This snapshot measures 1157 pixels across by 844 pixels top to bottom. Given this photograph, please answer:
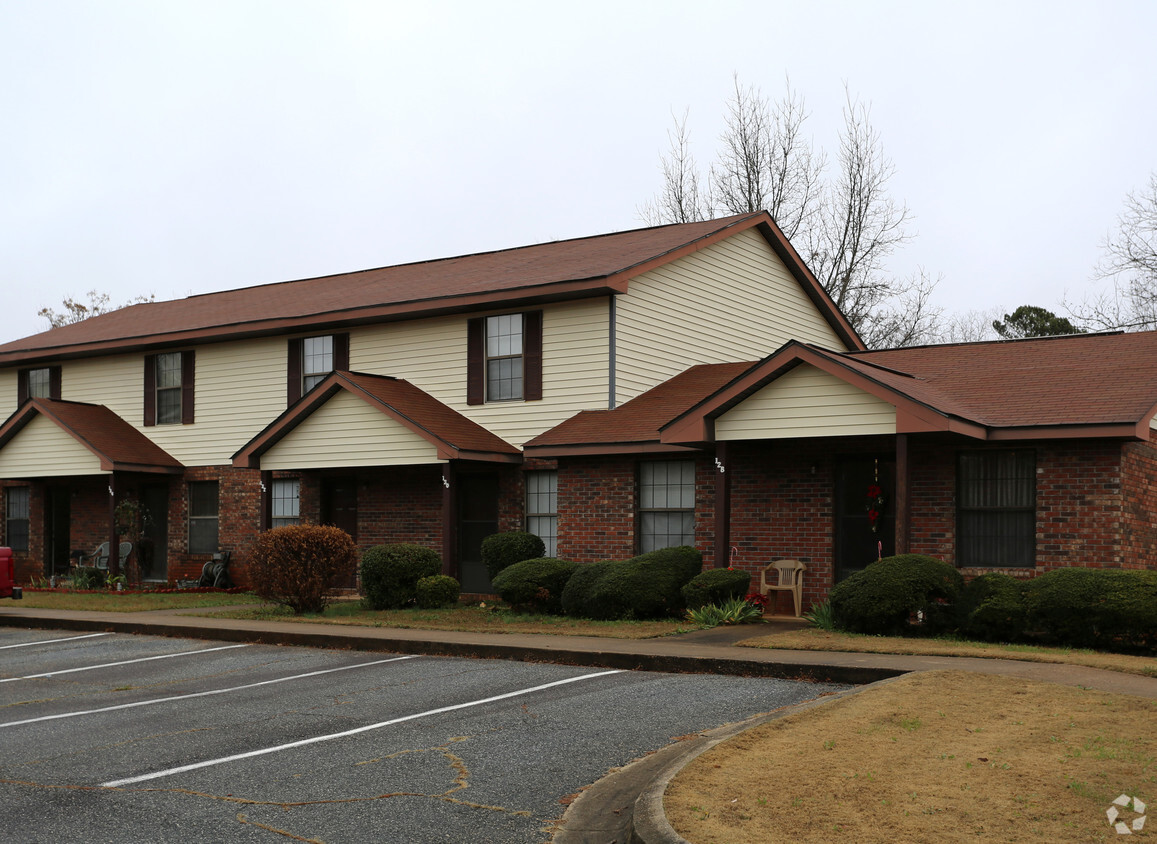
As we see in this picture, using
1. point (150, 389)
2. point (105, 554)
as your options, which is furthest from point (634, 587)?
point (105, 554)

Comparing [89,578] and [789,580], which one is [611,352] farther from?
[89,578]

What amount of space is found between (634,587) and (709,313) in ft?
27.4

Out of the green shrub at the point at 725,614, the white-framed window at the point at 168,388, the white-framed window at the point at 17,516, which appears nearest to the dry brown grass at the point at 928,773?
the green shrub at the point at 725,614

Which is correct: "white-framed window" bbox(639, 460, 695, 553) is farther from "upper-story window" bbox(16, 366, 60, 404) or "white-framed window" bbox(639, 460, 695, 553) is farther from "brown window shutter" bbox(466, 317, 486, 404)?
"upper-story window" bbox(16, 366, 60, 404)

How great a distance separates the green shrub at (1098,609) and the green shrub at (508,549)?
857 cm

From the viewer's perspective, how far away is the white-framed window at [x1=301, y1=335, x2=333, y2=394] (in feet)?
78.6

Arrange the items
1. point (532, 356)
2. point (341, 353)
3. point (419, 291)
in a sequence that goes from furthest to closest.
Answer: point (341, 353) < point (419, 291) < point (532, 356)

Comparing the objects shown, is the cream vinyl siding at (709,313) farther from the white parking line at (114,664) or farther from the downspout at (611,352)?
the white parking line at (114,664)

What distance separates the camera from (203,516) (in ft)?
84.6

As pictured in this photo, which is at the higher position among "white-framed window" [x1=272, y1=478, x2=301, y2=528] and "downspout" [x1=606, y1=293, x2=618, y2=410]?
"downspout" [x1=606, y1=293, x2=618, y2=410]

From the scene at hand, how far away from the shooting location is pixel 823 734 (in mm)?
7848

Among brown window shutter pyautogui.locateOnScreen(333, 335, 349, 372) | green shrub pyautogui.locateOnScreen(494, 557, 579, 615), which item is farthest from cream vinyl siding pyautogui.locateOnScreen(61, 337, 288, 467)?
green shrub pyautogui.locateOnScreen(494, 557, 579, 615)

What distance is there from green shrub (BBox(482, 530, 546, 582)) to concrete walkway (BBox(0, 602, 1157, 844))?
12.3 feet

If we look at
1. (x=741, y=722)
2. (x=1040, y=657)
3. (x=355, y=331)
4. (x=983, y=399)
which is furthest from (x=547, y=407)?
(x=741, y=722)
